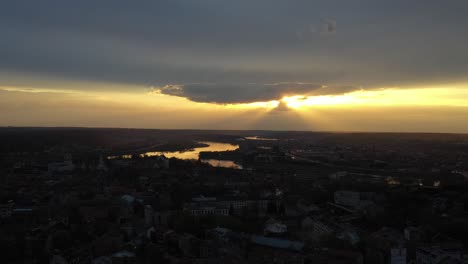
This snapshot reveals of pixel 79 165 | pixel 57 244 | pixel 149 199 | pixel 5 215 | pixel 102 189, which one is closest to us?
pixel 57 244

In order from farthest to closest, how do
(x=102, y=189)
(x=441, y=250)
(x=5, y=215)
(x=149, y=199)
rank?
(x=102, y=189) < (x=149, y=199) < (x=5, y=215) < (x=441, y=250)

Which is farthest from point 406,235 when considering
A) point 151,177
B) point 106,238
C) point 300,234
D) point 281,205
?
point 151,177

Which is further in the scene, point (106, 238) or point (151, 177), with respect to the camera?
point (151, 177)

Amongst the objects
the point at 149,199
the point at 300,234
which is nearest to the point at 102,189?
the point at 149,199

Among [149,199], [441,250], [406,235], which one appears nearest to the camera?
[441,250]

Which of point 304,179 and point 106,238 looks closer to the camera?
point 106,238

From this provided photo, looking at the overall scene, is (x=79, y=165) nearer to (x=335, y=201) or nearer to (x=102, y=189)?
(x=102, y=189)

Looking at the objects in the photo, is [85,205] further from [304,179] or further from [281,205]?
[304,179]

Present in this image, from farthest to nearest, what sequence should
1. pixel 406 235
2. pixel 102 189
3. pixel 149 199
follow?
1. pixel 102 189
2. pixel 149 199
3. pixel 406 235
